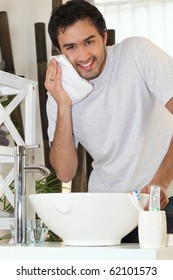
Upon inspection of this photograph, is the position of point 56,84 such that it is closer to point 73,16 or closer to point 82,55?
point 82,55

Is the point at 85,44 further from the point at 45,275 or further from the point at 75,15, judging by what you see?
the point at 45,275

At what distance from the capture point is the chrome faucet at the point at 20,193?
163 cm

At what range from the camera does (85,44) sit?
6.82ft

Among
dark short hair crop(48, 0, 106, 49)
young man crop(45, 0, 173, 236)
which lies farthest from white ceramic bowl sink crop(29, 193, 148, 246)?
dark short hair crop(48, 0, 106, 49)

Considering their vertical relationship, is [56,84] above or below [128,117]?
above

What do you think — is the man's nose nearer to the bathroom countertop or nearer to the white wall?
the bathroom countertop

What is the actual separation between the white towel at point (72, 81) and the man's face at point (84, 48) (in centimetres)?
5

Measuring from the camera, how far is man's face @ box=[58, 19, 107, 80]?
2.06m

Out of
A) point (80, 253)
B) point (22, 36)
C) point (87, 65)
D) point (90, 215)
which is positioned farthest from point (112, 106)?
point (22, 36)

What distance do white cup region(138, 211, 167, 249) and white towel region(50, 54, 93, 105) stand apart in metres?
0.70

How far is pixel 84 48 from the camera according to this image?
6.79 feet

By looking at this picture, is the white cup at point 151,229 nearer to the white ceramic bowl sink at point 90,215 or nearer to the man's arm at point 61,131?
the white ceramic bowl sink at point 90,215

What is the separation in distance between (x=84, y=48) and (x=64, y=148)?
34 cm

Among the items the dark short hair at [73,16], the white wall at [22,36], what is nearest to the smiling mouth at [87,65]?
the dark short hair at [73,16]
